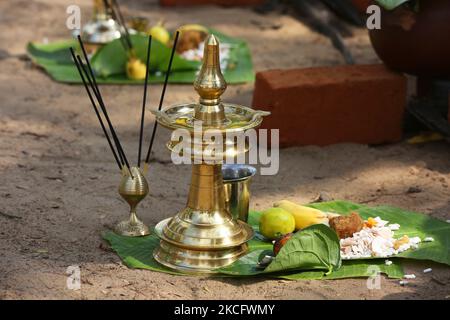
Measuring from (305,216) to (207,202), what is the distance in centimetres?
55

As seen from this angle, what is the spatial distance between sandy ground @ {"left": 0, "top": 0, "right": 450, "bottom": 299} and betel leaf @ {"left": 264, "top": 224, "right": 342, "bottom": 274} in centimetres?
7

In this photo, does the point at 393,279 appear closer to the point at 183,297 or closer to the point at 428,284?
the point at 428,284

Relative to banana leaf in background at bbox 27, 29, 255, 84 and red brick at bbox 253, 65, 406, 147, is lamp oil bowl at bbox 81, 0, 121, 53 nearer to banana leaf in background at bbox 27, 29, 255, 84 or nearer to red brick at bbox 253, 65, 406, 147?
banana leaf in background at bbox 27, 29, 255, 84

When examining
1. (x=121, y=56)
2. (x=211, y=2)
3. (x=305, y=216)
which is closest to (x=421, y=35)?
(x=305, y=216)

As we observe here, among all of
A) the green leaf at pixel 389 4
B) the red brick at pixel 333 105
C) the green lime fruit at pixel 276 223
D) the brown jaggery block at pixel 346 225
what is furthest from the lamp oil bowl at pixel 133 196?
the green leaf at pixel 389 4

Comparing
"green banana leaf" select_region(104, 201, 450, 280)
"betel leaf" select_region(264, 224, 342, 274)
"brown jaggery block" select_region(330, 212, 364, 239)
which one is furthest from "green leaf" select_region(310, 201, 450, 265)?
"betel leaf" select_region(264, 224, 342, 274)

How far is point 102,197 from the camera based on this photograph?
4.42 m

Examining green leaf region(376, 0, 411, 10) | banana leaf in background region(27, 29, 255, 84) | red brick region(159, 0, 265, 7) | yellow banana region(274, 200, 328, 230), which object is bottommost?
yellow banana region(274, 200, 328, 230)

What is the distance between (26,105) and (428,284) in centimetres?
315

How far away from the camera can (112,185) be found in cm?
459

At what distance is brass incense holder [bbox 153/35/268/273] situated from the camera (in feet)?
11.6

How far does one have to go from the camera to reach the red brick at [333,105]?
17.1 feet

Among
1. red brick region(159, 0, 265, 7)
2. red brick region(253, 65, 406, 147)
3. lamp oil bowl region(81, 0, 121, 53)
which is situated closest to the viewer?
red brick region(253, 65, 406, 147)
